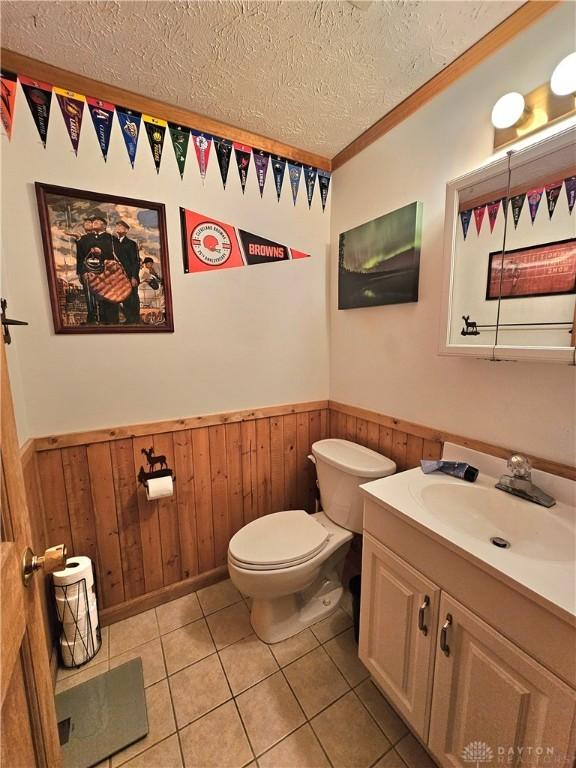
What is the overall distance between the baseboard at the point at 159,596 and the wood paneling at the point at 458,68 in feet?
8.06

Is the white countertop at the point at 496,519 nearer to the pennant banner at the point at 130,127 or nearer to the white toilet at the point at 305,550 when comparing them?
the white toilet at the point at 305,550

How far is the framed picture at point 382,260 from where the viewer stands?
1.46 m

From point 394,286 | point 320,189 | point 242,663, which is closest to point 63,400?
point 242,663

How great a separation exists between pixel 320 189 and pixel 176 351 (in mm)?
1262

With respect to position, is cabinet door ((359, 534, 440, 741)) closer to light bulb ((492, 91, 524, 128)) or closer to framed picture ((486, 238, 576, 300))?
framed picture ((486, 238, 576, 300))

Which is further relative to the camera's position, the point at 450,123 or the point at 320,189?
the point at 320,189

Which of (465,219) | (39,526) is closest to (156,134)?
(465,219)

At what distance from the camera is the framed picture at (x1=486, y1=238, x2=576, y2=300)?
1.03m

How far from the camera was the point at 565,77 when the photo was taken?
948mm

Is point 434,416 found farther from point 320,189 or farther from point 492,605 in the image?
point 320,189

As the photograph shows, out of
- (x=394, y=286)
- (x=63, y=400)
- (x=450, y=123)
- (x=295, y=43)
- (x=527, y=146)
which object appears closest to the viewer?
(x=527, y=146)

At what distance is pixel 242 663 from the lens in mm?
1423

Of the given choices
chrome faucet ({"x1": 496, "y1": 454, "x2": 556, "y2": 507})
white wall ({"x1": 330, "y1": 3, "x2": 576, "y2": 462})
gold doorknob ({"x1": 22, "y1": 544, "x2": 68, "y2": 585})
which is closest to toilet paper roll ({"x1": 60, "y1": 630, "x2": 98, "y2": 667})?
gold doorknob ({"x1": 22, "y1": 544, "x2": 68, "y2": 585})

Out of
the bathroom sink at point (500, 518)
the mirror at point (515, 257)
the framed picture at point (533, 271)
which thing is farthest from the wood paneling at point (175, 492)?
the framed picture at point (533, 271)
